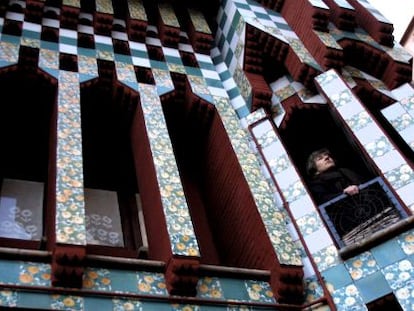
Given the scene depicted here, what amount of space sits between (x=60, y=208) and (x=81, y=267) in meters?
0.70

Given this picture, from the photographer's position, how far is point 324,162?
25.7 ft

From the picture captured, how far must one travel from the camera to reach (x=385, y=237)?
20.2ft

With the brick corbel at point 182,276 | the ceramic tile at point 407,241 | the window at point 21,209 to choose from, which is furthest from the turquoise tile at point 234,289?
the window at point 21,209

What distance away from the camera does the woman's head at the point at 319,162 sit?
25.6 feet

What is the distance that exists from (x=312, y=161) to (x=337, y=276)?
2119mm

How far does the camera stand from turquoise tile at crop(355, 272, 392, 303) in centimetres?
585

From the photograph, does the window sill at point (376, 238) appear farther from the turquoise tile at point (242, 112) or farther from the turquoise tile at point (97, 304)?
the turquoise tile at point (242, 112)

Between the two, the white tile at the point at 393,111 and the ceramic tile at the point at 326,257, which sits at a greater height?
the white tile at the point at 393,111

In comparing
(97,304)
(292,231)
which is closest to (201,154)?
(292,231)

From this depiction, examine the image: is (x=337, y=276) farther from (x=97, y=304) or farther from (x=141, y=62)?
(x=141, y=62)

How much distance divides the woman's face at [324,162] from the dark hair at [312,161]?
0.05 metres

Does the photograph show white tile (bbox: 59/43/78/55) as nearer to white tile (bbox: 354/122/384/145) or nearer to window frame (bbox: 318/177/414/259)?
white tile (bbox: 354/122/384/145)

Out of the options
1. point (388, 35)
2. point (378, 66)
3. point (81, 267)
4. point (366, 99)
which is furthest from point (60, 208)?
point (388, 35)

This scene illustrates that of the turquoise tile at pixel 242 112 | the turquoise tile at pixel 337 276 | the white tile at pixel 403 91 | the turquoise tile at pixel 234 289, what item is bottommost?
the turquoise tile at pixel 234 289
